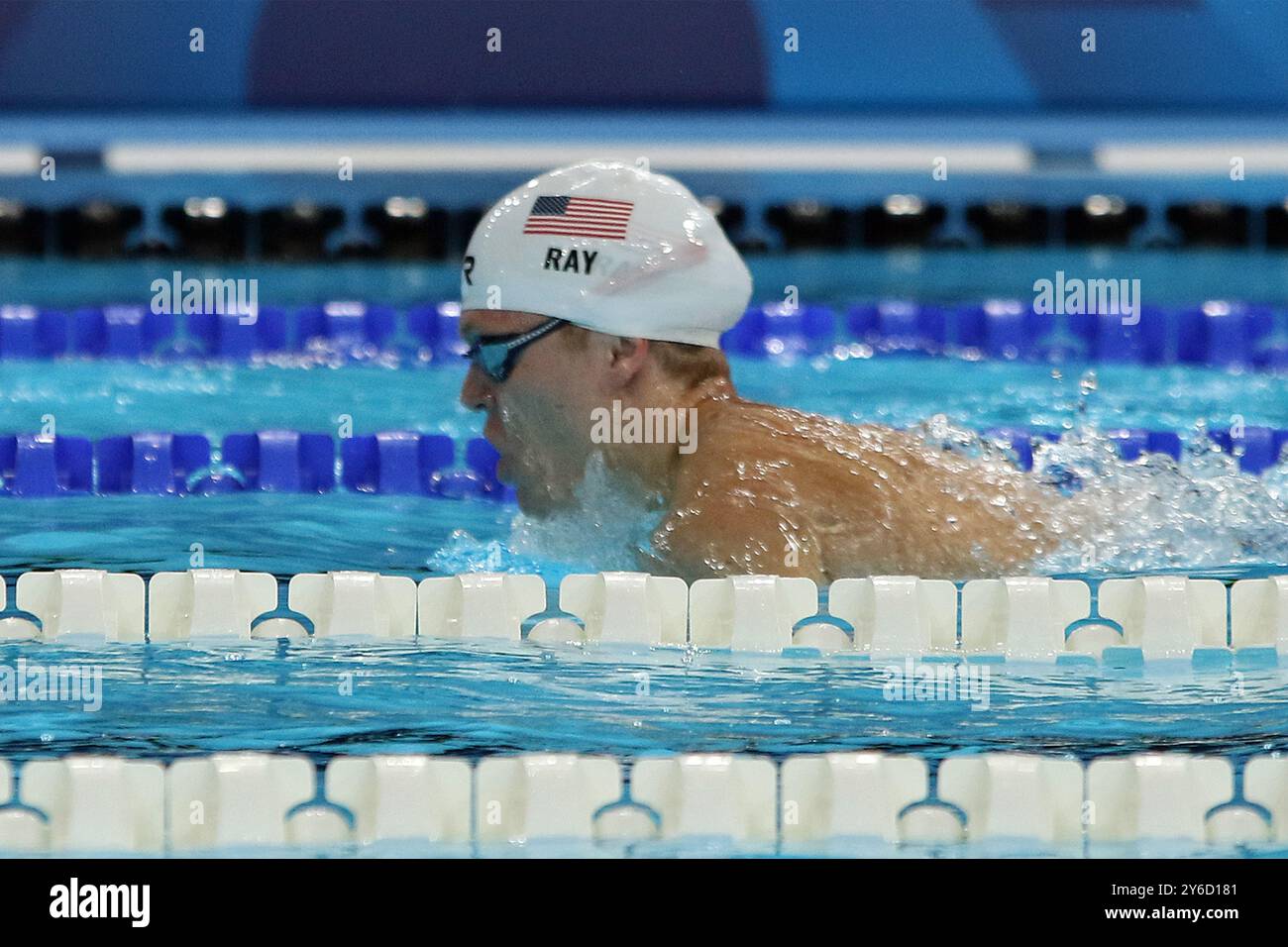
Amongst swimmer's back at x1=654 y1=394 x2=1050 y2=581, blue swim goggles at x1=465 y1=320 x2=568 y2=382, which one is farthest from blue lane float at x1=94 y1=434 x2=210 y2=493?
swimmer's back at x1=654 y1=394 x2=1050 y2=581

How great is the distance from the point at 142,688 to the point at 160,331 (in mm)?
3745

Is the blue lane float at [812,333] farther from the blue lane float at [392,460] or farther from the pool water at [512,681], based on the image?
the pool water at [512,681]

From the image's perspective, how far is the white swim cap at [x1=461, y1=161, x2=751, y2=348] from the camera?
10.6 ft

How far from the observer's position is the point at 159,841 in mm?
2262

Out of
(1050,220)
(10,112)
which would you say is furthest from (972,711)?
(10,112)

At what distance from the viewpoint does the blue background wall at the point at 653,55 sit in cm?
870

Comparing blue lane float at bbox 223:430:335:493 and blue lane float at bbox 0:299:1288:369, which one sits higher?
blue lane float at bbox 0:299:1288:369

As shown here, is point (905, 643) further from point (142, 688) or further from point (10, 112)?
point (10, 112)

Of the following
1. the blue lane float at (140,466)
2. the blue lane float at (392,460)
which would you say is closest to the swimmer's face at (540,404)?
the blue lane float at (392,460)

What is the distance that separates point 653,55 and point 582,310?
5.76 m

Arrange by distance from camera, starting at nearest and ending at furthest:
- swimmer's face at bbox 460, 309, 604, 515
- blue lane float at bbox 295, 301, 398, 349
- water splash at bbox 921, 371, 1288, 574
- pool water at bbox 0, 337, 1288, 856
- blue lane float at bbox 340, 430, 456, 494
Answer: pool water at bbox 0, 337, 1288, 856, swimmer's face at bbox 460, 309, 604, 515, water splash at bbox 921, 371, 1288, 574, blue lane float at bbox 340, 430, 456, 494, blue lane float at bbox 295, 301, 398, 349

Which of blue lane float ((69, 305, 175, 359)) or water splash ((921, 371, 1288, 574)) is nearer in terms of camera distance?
water splash ((921, 371, 1288, 574))

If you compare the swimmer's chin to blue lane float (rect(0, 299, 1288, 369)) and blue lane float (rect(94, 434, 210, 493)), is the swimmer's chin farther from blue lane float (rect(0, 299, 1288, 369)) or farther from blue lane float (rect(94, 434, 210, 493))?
blue lane float (rect(0, 299, 1288, 369))

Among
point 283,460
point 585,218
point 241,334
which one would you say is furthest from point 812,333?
point 585,218
